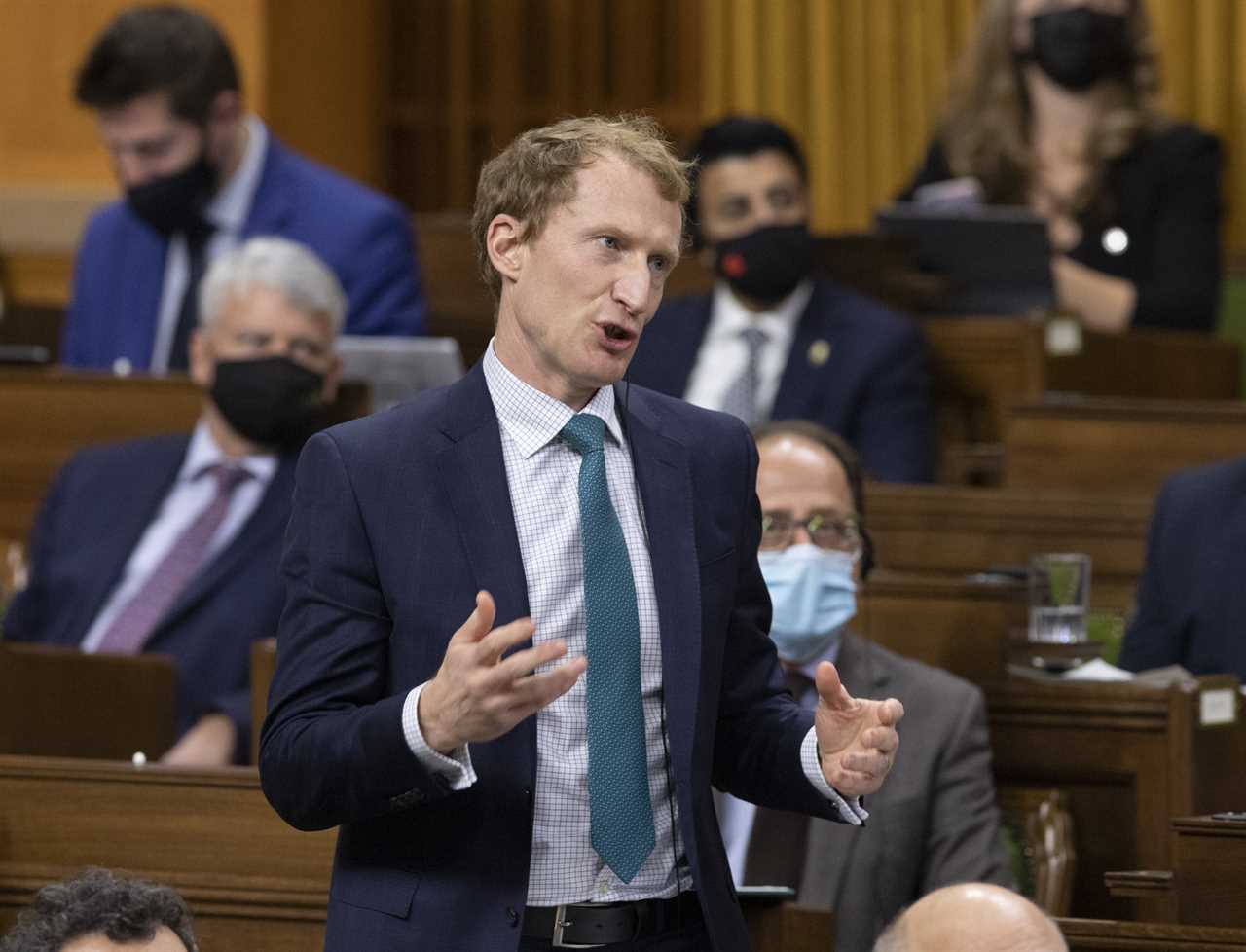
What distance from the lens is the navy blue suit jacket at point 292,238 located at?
14.0ft

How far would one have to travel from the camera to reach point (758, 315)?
162 inches

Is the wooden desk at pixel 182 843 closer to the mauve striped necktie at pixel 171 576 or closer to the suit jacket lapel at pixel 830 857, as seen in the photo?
the suit jacket lapel at pixel 830 857

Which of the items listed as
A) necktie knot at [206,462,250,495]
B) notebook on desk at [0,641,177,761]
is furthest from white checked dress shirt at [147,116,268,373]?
notebook on desk at [0,641,177,761]

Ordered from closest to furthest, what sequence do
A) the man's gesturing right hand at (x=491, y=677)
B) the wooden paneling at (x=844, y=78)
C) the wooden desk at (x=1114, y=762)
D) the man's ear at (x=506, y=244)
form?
the man's gesturing right hand at (x=491, y=677) < the man's ear at (x=506, y=244) < the wooden desk at (x=1114, y=762) < the wooden paneling at (x=844, y=78)

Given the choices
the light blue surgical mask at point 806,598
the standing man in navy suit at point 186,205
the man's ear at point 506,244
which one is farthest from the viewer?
the standing man in navy suit at point 186,205

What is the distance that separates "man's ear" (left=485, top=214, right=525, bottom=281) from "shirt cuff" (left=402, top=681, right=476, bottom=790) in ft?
1.17

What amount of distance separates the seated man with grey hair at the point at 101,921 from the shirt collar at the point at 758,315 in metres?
2.46

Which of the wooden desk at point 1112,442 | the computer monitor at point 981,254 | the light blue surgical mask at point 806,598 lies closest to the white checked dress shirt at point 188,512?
the light blue surgical mask at point 806,598

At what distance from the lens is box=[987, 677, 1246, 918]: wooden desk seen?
2.71 meters

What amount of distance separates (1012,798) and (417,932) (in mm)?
1364

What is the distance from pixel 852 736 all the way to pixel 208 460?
2053 mm

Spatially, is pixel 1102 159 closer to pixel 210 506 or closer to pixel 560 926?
pixel 210 506

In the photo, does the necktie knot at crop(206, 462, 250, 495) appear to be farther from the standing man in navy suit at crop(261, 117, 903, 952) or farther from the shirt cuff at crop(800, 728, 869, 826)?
the shirt cuff at crop(800, 728, 869, 826)

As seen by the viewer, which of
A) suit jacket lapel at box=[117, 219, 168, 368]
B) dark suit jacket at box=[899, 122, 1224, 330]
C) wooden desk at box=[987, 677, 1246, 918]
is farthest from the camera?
dark suit jacket at box=[899, 122, 1224, 330]
